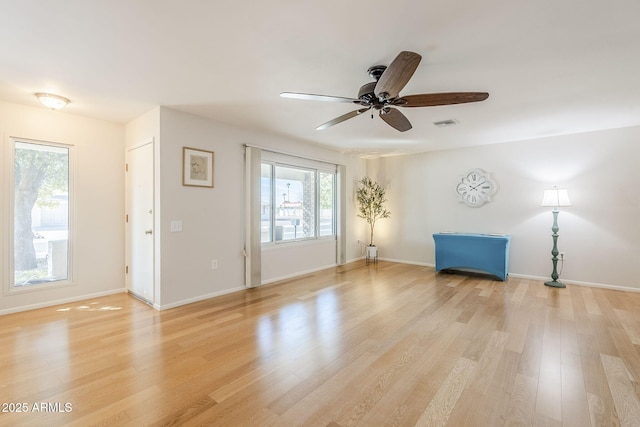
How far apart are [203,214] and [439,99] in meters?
3.11

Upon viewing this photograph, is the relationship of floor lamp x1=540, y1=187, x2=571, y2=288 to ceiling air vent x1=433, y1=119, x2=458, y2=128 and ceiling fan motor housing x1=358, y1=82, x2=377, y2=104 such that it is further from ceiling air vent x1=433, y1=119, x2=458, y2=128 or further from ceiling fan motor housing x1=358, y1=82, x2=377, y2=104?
ceiling fan motor housing x1=358, y1=82, x2=377, y2=104

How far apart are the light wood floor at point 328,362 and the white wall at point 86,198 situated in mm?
277

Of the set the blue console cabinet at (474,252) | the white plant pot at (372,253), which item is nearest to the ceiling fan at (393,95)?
the blue console cabinet at (474,252)

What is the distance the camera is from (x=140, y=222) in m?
A: 3.92

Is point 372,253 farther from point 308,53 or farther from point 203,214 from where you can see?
point 308,53

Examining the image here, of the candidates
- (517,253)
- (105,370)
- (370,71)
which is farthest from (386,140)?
(105,370)

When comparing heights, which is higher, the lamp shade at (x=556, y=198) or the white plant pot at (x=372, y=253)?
the lamp shade at (x=556, y=198)

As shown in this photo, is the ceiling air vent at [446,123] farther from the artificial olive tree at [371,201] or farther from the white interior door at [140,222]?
the white interior door at [140,222]

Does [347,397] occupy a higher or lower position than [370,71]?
lower

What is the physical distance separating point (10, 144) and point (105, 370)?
3.05m

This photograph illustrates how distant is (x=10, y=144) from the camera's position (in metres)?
3.36

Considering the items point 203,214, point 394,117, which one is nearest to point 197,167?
point 203,214

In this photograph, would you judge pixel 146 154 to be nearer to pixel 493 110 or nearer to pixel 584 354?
pixel 493 110

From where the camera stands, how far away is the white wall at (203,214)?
3547mm
